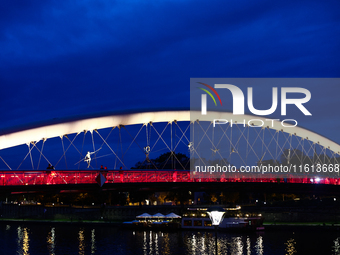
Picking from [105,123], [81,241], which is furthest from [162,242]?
[105,123]

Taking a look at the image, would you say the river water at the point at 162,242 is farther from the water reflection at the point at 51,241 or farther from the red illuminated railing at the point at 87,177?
the red illuminated railing at the point at 87,177

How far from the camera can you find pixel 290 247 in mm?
49625

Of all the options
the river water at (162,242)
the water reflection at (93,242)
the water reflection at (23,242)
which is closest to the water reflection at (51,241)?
the river water at (162,242)

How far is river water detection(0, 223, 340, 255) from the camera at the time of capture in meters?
48.6

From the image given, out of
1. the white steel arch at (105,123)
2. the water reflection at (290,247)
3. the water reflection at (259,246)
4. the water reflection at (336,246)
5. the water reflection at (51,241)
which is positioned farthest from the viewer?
the water reflection at (51,241)

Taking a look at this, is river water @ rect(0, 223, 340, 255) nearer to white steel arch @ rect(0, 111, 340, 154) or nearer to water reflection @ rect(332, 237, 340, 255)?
water reflection @ rect(332, 237, 340, 255)

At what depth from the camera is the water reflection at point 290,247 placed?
153 feet

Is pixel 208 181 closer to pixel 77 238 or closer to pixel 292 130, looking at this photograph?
pixel 77 238

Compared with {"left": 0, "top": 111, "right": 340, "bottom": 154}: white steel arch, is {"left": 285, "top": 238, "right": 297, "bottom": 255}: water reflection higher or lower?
lower

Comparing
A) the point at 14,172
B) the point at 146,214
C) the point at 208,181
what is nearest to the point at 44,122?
the point at 14,172

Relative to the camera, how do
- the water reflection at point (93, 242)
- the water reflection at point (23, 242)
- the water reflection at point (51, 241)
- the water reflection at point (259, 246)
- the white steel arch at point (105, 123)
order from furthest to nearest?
the water reflection at point (51, 241)
the water reflection at point (93, 242)
the water reflection at point (23, 242)
the white steel arch at point (105, 123)
the water reflection at point (259, 246)

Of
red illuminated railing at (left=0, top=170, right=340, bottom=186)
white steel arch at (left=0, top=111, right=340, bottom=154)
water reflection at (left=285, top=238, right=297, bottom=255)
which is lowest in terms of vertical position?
water reflection at (left=285, top=238, right=297, bottom=255)

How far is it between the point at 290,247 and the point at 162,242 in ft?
51.2

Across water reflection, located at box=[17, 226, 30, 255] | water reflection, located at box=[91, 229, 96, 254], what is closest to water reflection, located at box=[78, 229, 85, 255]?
water reflection, located at box=[91, 229, 96, 254]
